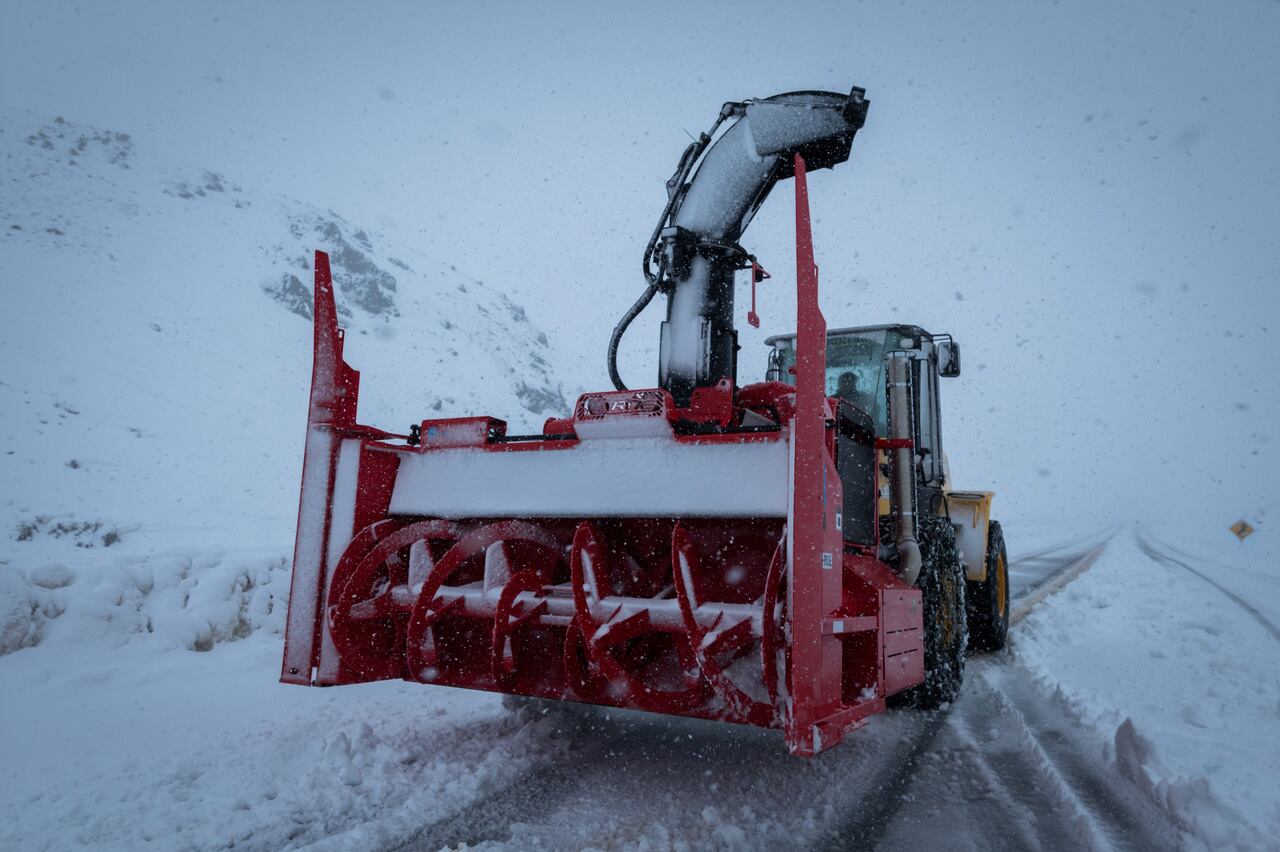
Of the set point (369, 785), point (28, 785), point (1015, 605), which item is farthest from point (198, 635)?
point (1015, 605)

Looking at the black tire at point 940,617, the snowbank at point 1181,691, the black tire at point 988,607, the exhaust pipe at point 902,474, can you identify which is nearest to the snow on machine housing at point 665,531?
the exhaust pipe at point 902,474

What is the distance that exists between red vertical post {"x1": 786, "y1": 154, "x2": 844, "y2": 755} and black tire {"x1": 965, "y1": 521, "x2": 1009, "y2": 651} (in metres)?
4.32

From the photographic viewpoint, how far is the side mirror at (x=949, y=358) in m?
5.39

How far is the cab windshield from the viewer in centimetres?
537

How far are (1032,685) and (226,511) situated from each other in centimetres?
1251

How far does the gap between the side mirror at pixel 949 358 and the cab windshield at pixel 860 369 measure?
0.34m

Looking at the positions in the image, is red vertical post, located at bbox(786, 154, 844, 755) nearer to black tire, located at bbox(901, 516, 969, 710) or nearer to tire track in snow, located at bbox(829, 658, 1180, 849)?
tire track in snow, located at bbox(829, 658, 1180, 849)

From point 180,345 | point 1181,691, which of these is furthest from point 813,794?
point 180,345

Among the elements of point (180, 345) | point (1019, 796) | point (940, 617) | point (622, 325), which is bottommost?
point (1019, 796)

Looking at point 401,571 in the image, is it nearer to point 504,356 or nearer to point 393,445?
point 393,445

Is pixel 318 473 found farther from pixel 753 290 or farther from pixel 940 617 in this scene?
pixel 940 617

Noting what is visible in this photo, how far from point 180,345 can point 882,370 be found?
80.4 feet

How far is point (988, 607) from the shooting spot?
6.23 metres

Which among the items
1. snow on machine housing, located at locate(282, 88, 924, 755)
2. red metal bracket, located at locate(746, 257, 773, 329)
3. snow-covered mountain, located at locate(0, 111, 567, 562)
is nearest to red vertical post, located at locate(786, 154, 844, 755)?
snow on machine housing, located at locate(282, 88, 924, 755)
